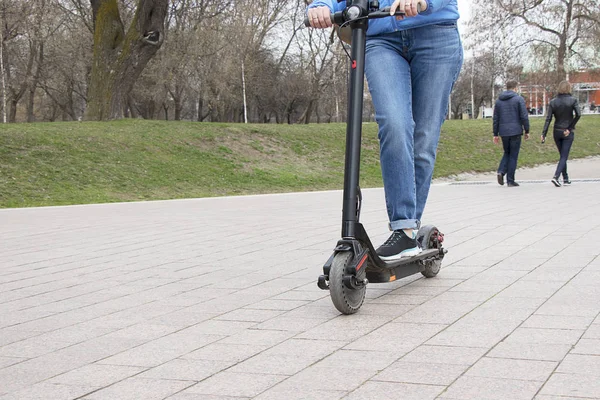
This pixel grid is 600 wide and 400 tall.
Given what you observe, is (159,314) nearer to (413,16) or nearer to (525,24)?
(413,16)

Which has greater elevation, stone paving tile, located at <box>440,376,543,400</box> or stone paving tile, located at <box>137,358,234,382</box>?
stone paving tile, located at <box>137,358,234,382</box>

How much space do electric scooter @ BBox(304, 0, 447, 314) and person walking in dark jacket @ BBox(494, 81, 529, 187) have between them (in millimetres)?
12066

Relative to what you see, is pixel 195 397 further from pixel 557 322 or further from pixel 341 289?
pixel 557 322

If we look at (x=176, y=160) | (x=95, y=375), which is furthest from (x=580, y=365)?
(x=176, y=160)

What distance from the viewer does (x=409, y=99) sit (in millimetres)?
4480

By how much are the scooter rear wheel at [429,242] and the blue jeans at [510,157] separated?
36.6ft

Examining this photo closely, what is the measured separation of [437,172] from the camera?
22203 millimetres

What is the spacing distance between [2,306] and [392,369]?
2.49m

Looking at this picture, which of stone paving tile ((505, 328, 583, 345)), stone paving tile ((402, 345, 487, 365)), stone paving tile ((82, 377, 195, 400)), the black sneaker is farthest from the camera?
the black sneaker

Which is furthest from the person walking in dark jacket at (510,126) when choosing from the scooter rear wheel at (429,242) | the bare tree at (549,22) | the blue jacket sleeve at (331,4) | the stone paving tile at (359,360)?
the bare tree at (549,22)

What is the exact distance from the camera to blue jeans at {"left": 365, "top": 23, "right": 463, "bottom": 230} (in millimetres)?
4371

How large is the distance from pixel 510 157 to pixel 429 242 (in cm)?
1151

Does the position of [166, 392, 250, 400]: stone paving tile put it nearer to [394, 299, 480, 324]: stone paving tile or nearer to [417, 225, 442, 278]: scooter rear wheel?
[394, 299, 480, 324]: stone paving tile

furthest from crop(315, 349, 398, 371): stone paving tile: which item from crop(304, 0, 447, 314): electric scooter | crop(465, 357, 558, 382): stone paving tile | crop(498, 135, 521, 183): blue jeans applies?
crop(498, 135, 521, 183): blue jeans
